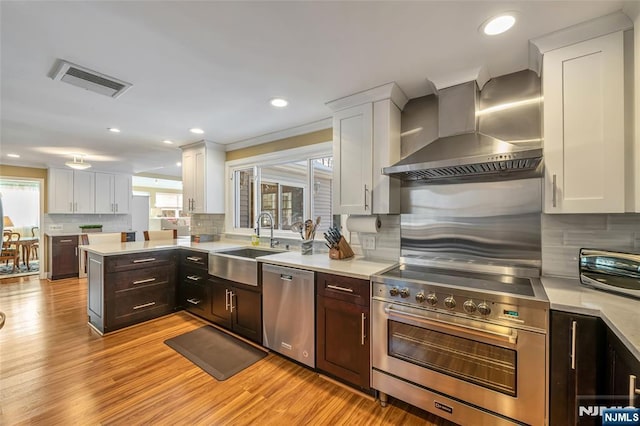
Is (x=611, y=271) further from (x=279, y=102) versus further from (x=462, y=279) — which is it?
(x=279, y=102)

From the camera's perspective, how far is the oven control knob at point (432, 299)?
1.68 metres

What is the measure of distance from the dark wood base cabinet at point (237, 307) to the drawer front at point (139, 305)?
2.71 feet

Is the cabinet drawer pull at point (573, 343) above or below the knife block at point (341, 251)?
below

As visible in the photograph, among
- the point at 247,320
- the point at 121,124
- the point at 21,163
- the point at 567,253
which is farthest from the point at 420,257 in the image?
the point at 21,163

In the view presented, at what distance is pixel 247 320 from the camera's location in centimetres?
274

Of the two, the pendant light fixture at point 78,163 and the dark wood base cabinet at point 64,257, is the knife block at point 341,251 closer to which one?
the pendant light fixture at point 78,163

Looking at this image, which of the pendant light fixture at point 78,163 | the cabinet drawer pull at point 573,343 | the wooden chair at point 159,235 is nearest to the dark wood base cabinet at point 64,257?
the pendant light fixture at point 78,163

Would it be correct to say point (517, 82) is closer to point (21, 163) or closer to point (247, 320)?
point (247, 320)

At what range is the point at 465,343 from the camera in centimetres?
161

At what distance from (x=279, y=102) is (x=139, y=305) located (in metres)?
2.92

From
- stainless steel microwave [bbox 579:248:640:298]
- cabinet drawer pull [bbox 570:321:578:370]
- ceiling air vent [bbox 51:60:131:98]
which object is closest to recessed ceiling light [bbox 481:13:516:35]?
stainless steel microwave [bbox 579:248:640:298]

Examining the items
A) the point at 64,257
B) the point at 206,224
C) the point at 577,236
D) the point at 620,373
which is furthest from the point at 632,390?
the point at 64,257

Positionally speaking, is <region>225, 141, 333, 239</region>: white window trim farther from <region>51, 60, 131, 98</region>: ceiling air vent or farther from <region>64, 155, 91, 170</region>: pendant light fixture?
<region>64, 155, 91, 170</region>: pendant light fixture

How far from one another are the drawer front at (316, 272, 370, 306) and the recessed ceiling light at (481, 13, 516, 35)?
→ 1728 millimetres
